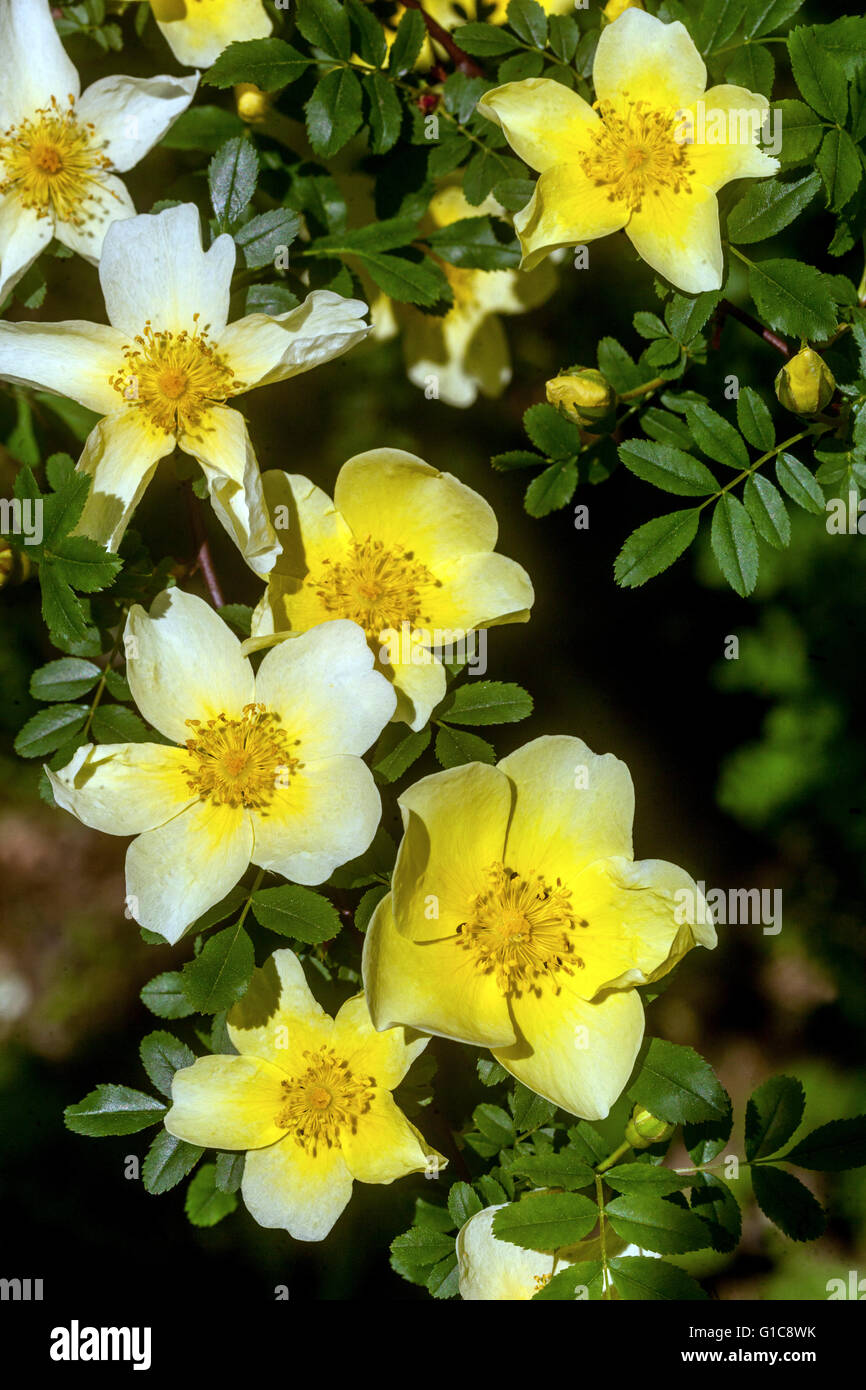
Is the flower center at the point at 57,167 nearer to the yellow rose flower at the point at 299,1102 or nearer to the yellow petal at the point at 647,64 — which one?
the yellow petal at the point at 647,64

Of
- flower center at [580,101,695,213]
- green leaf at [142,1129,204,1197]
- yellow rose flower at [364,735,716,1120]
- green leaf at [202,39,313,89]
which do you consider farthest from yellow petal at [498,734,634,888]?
green leaf at [202,39,313,89]

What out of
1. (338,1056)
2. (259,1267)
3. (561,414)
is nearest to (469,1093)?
(338,1056)

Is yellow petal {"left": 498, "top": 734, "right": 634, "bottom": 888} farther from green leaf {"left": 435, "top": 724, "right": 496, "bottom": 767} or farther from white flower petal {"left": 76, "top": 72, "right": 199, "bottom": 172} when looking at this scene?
white flower petal {"left": 76, "top": 72, "right": 199, "bottom": 172}

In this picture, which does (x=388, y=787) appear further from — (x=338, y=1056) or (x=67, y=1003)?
(x=67, y=1003)

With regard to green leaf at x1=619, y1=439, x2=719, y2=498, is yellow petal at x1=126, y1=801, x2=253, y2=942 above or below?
below

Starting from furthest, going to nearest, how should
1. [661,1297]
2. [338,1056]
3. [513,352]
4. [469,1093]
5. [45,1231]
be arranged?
[45,1231]
[513,352]
[469,1093]
[338,1056]
[661,1297]
